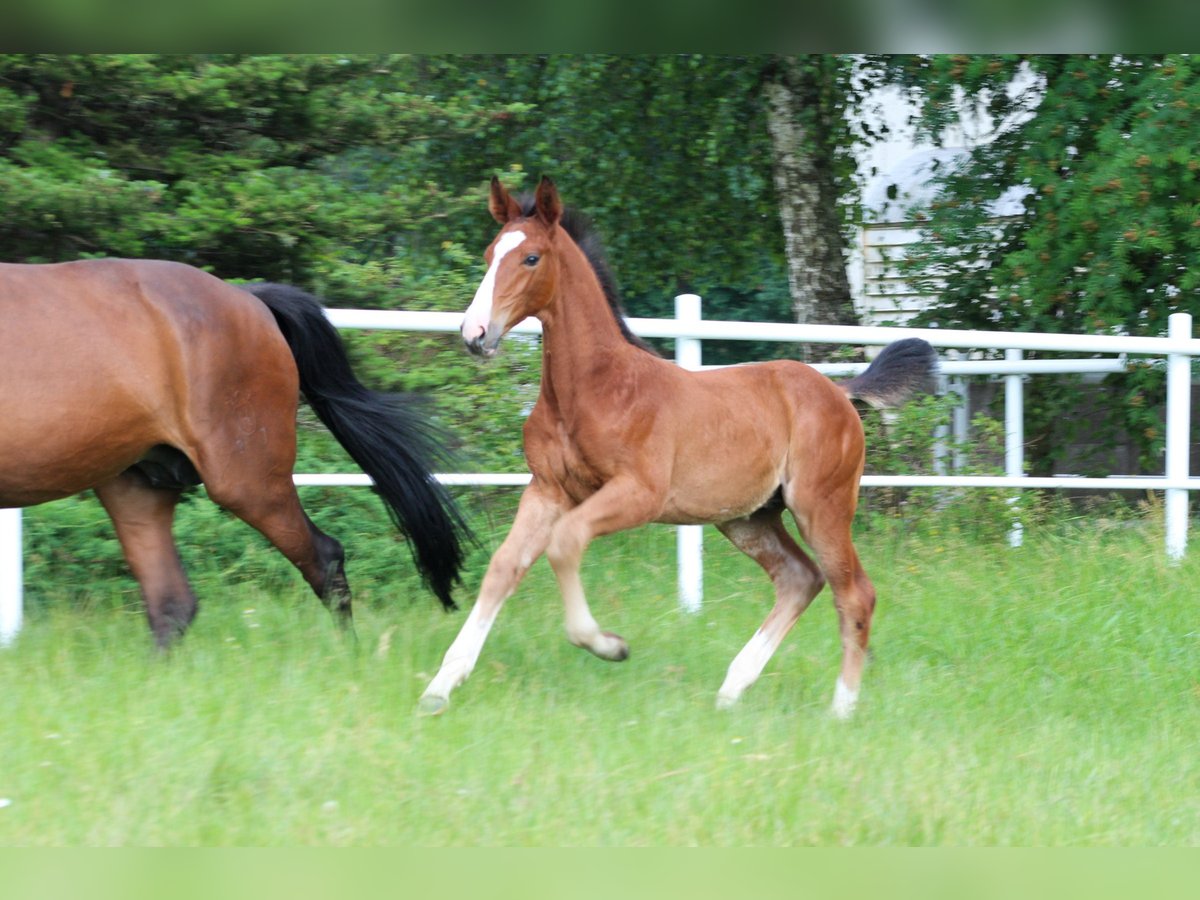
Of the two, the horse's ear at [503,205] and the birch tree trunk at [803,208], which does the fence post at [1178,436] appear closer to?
the birch tree trunk at [803,208]

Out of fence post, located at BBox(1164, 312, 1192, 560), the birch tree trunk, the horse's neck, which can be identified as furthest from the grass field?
the birch tree trunk

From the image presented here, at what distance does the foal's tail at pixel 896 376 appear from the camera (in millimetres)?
5750

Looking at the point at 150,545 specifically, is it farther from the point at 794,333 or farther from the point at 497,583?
the point at 794,333

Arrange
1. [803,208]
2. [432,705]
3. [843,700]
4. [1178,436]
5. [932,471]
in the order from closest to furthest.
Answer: [432,705], [843,700], [1178,436], [932,471], [803,208]

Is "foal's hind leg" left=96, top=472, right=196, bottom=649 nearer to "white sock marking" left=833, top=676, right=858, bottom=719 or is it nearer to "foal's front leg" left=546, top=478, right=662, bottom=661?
"foal's front leg" left=546, top=478, right=662, bottom=661

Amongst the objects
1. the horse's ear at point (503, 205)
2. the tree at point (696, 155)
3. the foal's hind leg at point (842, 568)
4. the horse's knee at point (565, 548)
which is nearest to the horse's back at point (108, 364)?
the horse's ear at point (503, 205)

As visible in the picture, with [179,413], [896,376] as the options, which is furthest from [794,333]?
[179,413]

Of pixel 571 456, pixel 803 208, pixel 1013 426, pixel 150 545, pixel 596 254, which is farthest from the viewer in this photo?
pixel 803 208

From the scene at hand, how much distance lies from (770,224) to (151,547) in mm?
8668

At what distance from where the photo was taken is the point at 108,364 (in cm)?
492

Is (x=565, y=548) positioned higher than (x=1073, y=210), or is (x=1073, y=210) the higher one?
(x=1073, y=210)

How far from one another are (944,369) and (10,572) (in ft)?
18.1

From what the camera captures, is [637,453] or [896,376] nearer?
[637,453]

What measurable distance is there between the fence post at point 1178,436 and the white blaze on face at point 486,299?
4976 millimetres
